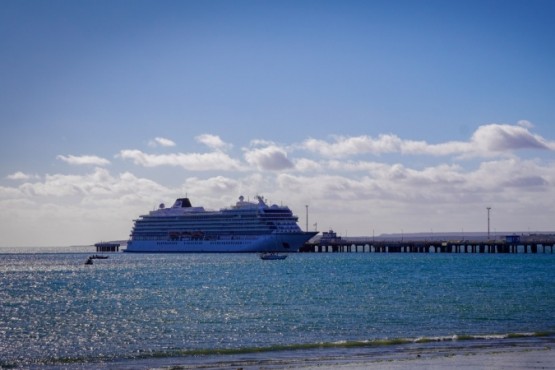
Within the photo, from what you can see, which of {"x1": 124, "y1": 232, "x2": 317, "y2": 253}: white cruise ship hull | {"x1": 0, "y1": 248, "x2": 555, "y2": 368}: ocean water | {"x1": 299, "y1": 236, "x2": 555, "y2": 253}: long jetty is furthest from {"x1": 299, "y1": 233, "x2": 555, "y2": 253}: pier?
{"x1": 0, "y1": 248, "x2": 555, "y2": 368}: ocean water

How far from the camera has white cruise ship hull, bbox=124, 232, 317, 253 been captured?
13562cm

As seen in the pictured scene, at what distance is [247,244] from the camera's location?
137250 mm

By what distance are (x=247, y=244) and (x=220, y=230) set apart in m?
7.29

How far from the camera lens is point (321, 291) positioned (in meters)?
52.2

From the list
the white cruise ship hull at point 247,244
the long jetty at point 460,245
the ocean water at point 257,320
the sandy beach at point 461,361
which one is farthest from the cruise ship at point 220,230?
the sandy beach at point 461,361

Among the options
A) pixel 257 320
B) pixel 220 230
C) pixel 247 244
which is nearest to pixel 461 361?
pixel 257 320

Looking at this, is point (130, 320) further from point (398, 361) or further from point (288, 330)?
point (398, 361)

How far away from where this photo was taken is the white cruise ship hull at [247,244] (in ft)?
445

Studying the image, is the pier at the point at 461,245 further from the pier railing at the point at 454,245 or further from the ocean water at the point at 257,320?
the ocean water at the point at 257,320

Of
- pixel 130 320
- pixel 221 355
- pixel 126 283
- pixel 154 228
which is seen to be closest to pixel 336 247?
pixel 154 228

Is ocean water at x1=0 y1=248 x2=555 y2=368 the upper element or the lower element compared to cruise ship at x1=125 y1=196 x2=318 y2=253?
lower

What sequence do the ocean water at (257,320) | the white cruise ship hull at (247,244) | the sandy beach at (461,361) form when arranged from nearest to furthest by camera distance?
the sandy beach at (461,361), the ocean water at (257,320), the white cruise ship hull at (247,244)

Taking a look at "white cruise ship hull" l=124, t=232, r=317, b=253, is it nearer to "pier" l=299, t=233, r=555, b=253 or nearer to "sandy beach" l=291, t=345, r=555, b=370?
"pier" l=299, t=233, r=555, b=253

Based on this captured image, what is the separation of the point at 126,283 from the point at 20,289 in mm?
8074
